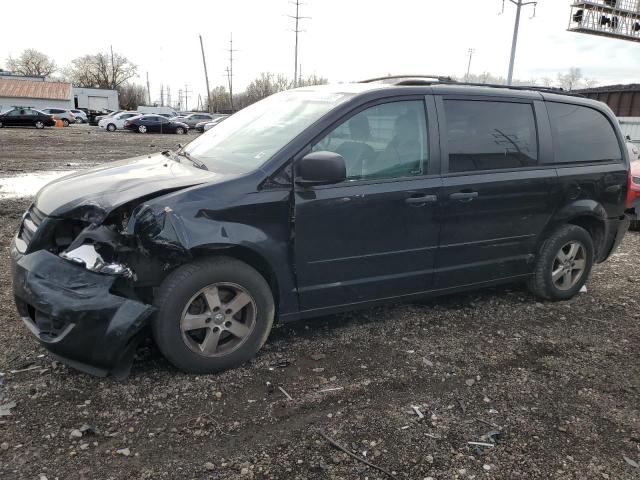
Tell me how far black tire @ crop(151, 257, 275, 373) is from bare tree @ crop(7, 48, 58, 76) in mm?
118432

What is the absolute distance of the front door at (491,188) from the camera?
4.03m

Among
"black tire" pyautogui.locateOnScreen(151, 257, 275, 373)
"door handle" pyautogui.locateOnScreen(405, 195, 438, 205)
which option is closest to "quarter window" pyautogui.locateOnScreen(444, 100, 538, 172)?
"door handle" pyautogui.locateOnScreen(405, 195, 438, 205)

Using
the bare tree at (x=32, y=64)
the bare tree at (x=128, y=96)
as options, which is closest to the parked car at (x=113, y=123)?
the bare tree at (x=128, y=96)

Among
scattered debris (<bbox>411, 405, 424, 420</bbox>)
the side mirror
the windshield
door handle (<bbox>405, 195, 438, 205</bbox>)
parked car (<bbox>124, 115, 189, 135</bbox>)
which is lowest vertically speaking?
scattered debris (<bbox>411, 405, 424, 420</bbox>)

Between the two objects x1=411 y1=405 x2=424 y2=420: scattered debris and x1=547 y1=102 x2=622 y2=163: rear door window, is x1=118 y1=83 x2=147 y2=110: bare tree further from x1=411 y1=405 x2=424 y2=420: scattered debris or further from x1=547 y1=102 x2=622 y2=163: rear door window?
x1=411 y1=405 x2=424 y2=420: scattered debris

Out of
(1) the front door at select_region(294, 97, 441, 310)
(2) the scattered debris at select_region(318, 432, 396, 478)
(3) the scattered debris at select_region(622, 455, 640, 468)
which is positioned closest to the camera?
(2) the scattered debris at select_region(318, 432, 396, 478)

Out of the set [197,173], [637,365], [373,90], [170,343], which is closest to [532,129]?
[373,90]

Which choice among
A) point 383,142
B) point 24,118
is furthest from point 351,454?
point 24,118

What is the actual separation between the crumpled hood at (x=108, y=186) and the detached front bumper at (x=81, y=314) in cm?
33

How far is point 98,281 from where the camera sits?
2.97 m

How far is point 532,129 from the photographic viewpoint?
4496 millimetres

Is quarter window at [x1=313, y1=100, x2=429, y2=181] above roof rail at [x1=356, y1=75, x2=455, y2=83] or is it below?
below

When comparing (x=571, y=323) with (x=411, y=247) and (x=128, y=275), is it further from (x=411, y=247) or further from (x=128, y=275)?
(x=128, y=275)

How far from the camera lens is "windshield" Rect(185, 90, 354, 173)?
3.58 metres
